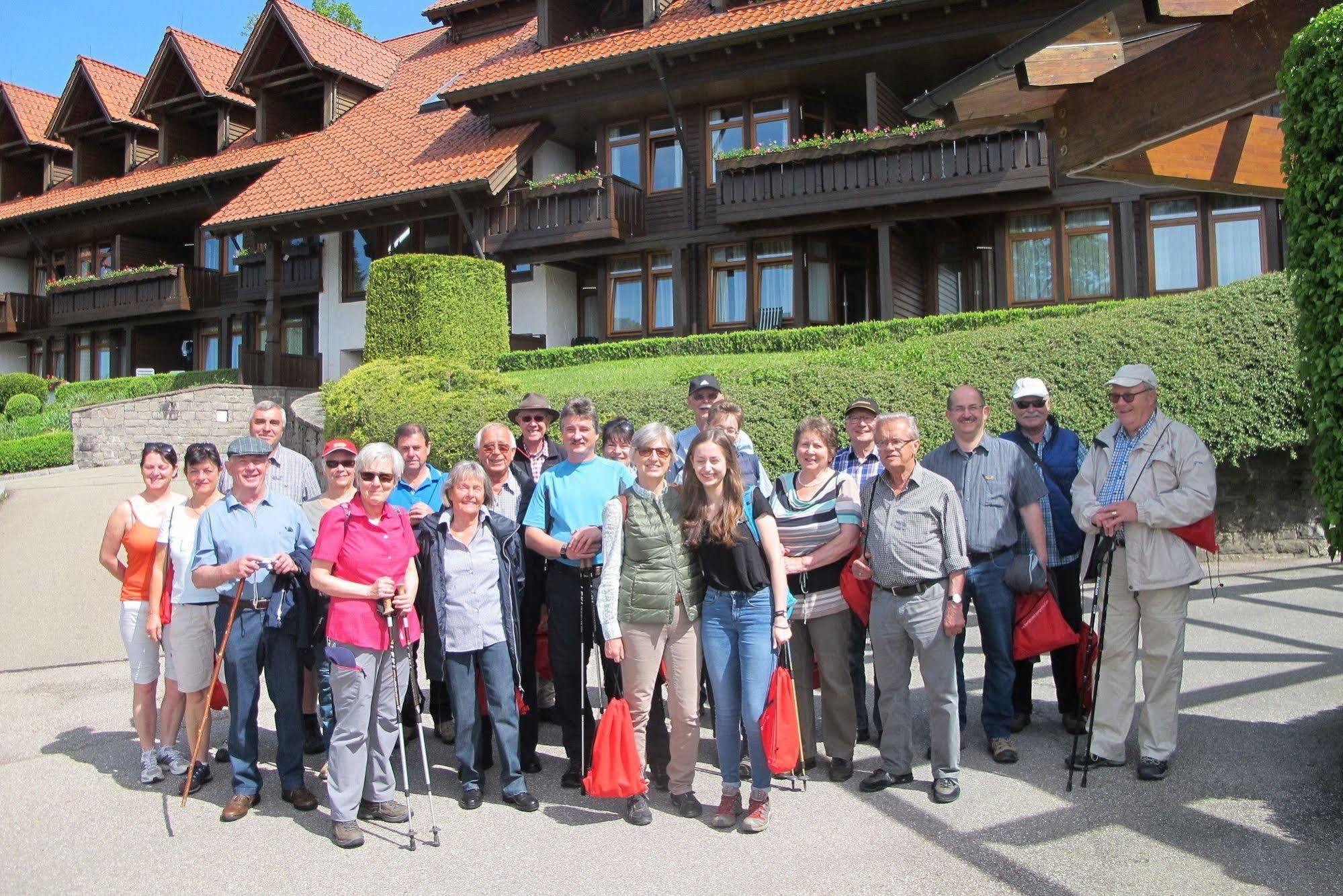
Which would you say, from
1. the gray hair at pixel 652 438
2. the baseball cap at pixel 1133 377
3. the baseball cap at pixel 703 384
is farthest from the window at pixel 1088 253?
the gray hair at pixel 652 438

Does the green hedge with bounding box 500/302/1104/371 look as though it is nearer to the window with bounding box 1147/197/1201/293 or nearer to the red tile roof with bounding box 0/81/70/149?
the window with bounding box 1147/197/1201/293

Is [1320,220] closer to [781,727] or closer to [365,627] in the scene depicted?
[781,727]

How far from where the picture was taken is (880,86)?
18.8 meters

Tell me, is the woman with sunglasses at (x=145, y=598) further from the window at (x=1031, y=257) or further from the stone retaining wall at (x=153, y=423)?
the stone retaining wall at (x=153, y=423)

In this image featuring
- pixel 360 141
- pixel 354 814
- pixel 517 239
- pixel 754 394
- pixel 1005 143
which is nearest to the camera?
pixel 354 814

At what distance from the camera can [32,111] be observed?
34750 mm

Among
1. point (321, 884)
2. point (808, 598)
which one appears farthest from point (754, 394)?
point (321, 884)

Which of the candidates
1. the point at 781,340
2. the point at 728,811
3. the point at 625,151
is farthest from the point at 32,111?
the point at 728,811

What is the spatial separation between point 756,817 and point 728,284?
17.4 meters

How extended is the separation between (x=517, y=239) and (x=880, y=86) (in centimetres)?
800

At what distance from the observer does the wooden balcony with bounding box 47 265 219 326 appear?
2856 centimetres

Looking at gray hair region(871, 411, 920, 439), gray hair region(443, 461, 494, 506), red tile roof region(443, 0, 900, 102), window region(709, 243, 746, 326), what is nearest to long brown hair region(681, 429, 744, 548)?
gray hair region(871, 411, 920, 439)

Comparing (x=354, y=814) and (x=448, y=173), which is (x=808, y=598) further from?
(x=448, y=173)

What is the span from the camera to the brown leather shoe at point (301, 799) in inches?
196
